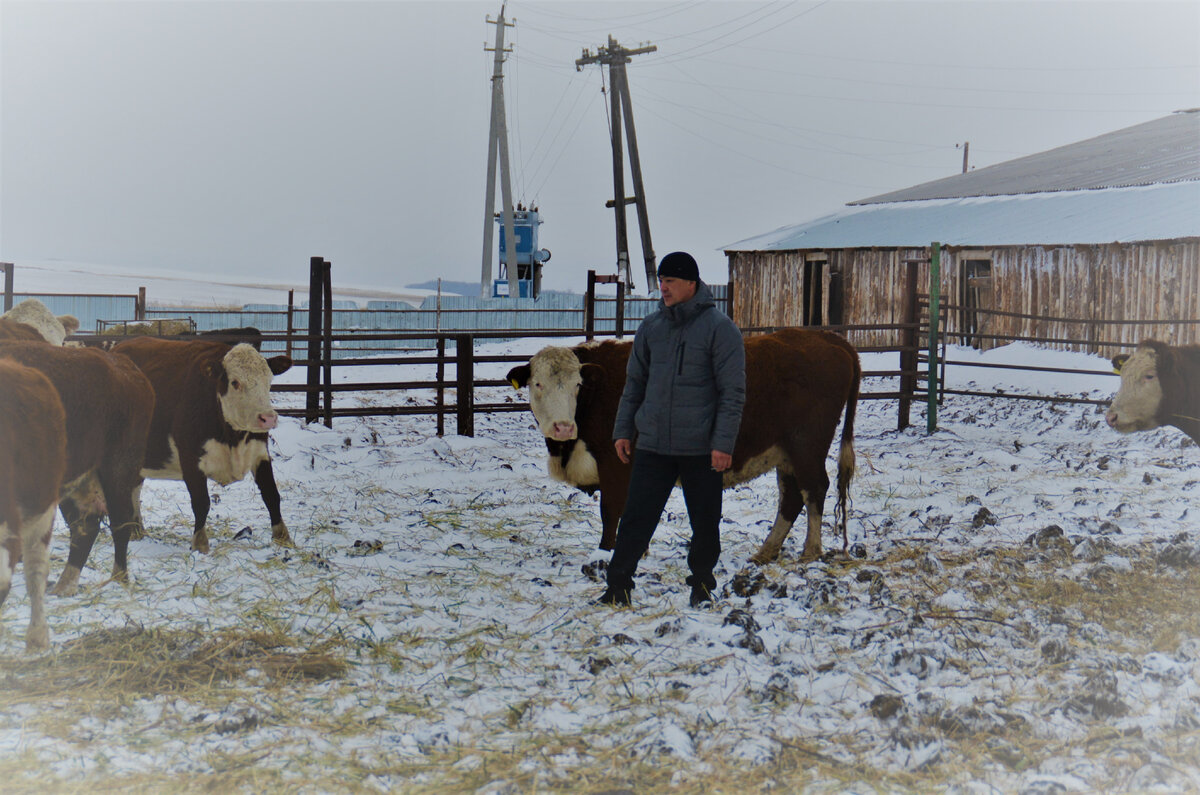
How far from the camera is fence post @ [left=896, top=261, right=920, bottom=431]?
461 inches

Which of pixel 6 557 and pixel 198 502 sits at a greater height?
Answer: pixel 6 557

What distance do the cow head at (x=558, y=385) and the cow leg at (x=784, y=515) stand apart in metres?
1.31

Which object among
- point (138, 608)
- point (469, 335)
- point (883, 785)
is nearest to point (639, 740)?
point (883, 785)

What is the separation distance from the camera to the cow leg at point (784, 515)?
6.08 metres

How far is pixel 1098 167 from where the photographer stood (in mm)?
25656

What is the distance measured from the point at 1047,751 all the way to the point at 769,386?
291 cm

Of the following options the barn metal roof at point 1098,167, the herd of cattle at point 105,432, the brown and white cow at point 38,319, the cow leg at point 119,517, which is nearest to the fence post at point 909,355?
the herd of cattle at point 105,432

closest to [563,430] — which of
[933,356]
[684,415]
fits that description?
[684,415]

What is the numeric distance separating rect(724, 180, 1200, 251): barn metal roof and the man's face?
52.6 feet

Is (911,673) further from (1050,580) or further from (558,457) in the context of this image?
(558,457)

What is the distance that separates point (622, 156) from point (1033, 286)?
1114 centimetres

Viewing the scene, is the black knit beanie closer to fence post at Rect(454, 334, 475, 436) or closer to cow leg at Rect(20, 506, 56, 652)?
cow leg at Rect(20, 506, 56, 652)

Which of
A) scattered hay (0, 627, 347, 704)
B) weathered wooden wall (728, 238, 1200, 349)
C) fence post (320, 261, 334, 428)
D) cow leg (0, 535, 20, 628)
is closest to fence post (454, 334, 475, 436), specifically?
fence post (320, 261, 334, 428)

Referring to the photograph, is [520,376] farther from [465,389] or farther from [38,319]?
[465,389]
